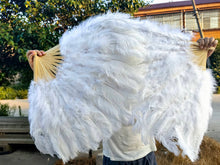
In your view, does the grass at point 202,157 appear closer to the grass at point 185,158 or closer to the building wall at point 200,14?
the grass at point 185,158

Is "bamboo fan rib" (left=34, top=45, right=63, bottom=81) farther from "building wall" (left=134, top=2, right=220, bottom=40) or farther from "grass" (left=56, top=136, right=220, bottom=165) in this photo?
"building wall" (left=134, top=2, right=220, bottom=40)

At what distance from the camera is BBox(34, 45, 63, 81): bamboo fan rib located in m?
1.17

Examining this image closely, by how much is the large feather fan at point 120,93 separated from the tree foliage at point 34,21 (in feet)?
6.00

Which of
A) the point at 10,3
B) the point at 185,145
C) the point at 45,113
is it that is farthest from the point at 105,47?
the point at 10,3

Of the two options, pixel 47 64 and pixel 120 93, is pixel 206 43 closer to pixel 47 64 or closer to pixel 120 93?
pixel 120 93

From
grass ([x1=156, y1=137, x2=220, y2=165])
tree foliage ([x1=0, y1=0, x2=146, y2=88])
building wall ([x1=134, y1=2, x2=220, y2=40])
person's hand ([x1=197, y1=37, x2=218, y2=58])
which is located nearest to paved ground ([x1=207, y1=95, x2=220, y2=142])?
grass ([x1=156, y1=137, x2=220, y2=165])

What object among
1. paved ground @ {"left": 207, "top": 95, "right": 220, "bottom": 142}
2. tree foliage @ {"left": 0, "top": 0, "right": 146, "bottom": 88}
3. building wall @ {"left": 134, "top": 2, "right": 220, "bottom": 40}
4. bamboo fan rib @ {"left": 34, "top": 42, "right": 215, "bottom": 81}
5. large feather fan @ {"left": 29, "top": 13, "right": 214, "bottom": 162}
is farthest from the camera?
building wall @ {"left": 134, "top": 2, "right": 220, "bottom": 40}

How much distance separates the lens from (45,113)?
107 centimetres

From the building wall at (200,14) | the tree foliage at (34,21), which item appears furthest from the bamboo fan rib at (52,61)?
the building wall at (200,14)

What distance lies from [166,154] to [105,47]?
2176mm

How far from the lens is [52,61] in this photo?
119 cm

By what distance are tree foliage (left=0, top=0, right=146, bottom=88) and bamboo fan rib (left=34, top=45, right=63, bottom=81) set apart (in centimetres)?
163

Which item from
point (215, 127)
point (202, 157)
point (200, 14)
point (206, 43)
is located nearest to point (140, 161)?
point (206, 43)

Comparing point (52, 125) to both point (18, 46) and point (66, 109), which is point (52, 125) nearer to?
point (66, 109)
